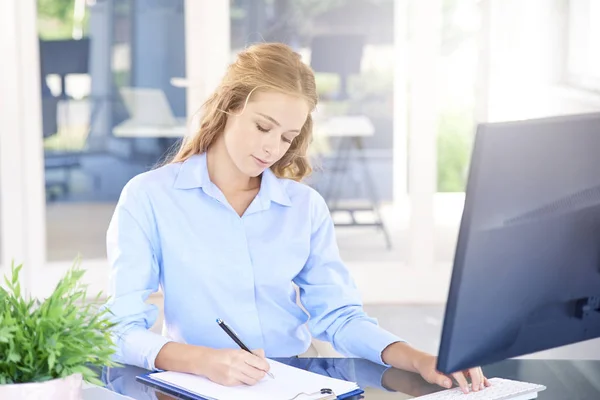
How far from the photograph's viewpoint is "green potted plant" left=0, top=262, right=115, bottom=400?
104 cm

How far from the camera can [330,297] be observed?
180 cm

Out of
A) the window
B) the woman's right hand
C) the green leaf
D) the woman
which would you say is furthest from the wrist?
the window

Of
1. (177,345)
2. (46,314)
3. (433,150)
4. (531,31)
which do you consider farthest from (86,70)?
(46,314)

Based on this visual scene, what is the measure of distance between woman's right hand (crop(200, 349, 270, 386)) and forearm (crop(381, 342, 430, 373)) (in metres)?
0.25

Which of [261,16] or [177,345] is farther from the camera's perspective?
[261,16]

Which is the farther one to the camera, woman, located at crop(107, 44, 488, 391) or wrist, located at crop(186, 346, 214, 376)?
woman, located at crop(107, 44, 488, 391)

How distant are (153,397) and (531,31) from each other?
3199 millimetres

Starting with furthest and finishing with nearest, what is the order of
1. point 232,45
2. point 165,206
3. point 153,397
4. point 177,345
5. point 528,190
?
1. point 232,45
2. point 165,206
3. point 177,345
4. point 153,397
5. point 528,190

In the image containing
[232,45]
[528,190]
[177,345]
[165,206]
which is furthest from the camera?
[232,45]

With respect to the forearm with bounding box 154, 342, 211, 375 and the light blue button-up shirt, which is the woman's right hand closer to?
the forearm with bounding box 154, 342, 211, 375

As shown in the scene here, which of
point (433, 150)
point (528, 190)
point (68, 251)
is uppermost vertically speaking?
point (528, 190)

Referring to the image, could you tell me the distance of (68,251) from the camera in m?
4.28

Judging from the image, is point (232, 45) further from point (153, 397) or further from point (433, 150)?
point (153, 397)

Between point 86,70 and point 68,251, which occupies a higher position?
point 86,70
